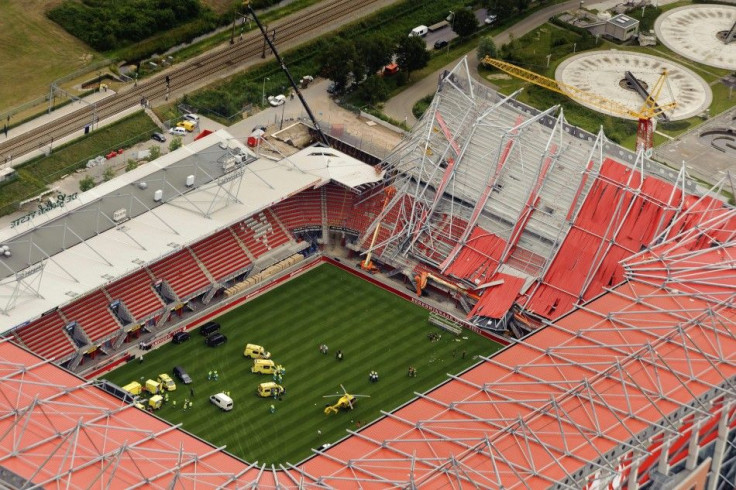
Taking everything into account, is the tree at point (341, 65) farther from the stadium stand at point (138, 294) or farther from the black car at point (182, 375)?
the black car at point (182, 375)

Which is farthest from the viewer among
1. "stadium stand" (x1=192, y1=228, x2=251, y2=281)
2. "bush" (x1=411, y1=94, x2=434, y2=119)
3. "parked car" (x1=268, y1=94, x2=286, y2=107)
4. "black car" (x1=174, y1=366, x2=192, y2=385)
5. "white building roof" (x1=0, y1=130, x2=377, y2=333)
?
"bush" (x1=411, y1=94, x2=434, y2=119)

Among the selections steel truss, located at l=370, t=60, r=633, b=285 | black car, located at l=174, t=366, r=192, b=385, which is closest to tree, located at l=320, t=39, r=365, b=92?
steel truss, located at l=370, t=60, r=633, b=285

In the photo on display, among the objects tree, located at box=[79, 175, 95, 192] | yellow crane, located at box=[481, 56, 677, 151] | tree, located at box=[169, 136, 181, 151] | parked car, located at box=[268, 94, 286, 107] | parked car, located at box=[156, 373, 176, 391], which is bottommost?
yellow crane, located at box=[481, 56, 677, 151]

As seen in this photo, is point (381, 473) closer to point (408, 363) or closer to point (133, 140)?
point (408, 363)

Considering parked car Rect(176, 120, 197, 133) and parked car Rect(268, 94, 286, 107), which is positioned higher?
parked car Rect(176, 120, 197, 133)

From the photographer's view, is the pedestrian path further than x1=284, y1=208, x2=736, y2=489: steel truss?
Yes

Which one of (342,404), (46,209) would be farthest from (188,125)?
(342,404)

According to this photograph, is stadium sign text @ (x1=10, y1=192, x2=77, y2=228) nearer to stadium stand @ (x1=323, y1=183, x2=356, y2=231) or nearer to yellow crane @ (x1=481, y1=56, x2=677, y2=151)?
stadium stand @ (x1=323, y1=183, x2=356, y2=231)

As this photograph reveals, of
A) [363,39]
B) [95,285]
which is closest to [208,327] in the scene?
[95,285]
